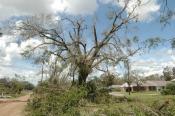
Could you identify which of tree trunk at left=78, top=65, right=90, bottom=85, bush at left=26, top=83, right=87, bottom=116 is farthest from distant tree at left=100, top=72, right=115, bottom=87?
bush at left=26, top=83, right=87, bottom=116

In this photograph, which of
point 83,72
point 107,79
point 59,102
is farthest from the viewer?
point 83,72

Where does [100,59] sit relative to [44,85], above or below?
above

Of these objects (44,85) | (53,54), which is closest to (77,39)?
(53,54)

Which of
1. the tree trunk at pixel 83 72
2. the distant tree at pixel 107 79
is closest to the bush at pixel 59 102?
the distant tree at pixel 107 79

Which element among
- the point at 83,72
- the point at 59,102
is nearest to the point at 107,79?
the point at 83,72

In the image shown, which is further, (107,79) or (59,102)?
(107,79)

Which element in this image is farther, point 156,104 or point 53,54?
point 53,54

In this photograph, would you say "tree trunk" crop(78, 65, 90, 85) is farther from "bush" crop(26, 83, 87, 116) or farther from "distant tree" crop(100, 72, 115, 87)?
"bush" crop(26, 83, 87, 116)

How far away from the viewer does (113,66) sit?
3709 cm

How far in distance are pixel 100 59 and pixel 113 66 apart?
4.65ft

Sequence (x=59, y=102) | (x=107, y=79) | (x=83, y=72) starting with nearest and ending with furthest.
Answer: (x=59, y=102)
(x=107, y=79)
(x=83, y=72)

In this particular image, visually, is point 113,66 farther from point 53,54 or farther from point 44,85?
point 44,85

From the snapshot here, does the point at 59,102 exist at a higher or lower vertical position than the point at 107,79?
lower

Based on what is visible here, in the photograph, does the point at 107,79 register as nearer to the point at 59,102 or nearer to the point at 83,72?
the point at 83,72
